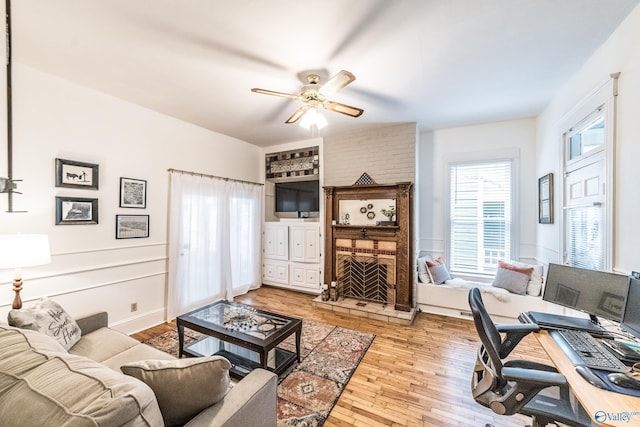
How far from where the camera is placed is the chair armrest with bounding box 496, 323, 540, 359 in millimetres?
1704

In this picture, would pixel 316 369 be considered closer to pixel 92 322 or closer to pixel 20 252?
pixel 92 322

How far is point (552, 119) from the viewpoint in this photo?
306 cm

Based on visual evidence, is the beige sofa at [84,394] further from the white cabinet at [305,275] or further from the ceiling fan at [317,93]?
the white cabinet at [305,275]

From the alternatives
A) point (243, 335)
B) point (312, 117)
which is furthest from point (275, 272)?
point (312, 117)

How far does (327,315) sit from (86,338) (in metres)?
2.66

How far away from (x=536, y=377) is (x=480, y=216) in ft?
10.5

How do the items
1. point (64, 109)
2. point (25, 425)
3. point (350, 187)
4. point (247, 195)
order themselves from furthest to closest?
point (247, 195)
point (350, 187)
point (64, 109)
point (25, 425)

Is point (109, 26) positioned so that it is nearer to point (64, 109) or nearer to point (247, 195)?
point (64, 109)

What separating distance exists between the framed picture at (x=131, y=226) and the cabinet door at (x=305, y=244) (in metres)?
2.35

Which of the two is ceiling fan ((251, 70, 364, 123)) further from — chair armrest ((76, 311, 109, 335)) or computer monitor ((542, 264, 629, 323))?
chair armrest ((76, 311, 109, 335))

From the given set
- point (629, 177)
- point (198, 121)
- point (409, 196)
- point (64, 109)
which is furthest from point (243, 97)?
point (629, 177)

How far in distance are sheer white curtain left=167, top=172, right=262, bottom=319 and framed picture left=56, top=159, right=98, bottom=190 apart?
0.86 m

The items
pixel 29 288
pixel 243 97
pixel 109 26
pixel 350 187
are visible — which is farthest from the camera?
pixel 350 187

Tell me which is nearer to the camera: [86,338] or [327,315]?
[86,338]
